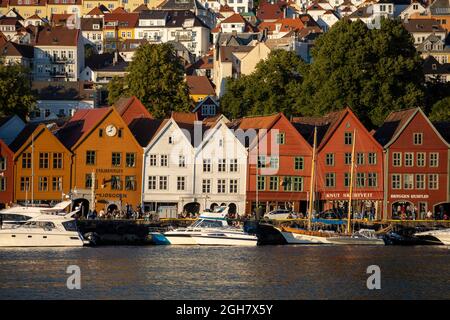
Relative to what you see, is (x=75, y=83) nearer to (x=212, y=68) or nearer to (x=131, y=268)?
(x=212, y=68)

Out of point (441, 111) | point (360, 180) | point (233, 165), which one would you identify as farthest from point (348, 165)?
point (441, 111)

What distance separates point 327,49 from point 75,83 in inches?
1857

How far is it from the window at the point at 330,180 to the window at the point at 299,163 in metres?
1.97

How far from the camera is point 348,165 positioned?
109 metres

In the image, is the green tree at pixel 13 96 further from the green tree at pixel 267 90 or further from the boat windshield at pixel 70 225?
the boat windshield at pixel 70 225

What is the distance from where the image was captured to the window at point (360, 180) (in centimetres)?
10906

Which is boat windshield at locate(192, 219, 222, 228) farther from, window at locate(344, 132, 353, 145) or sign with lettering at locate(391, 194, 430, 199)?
sign with lettering at locate(391, 194, 430, 199)

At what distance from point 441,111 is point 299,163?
2270 cm

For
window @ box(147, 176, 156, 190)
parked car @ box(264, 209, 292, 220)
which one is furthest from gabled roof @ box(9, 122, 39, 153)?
parked car @ box(264, 209, 292, 220)

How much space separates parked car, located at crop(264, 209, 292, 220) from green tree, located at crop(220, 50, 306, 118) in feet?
84.9

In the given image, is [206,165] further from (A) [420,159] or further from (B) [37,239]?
(B) [37,239]

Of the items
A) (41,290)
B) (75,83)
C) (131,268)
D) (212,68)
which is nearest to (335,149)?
(131,268)

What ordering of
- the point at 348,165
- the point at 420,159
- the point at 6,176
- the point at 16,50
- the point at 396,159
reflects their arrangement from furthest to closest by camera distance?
1. the point at 16,50
2. the point at 420,159
3. the point at 396,159
4. the point at 348,165
5. the point at 6,176

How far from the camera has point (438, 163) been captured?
360 feet
